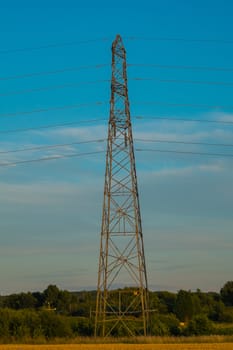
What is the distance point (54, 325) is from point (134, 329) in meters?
8.36

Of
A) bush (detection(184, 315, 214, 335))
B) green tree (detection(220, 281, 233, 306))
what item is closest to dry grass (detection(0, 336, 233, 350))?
bush (detection(184, 315, 214, 335))

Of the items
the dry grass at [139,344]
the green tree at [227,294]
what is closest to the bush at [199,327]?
the dry grass at [139,344]

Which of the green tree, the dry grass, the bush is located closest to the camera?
the dry grass

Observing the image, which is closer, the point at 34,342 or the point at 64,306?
the point at 34,342

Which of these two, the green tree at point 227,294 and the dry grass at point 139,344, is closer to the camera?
the dry grass at point 139,344

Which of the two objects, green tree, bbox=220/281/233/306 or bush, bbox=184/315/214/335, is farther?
green tree, bbox=220/281/233/306

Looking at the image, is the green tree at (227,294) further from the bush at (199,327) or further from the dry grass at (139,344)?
the dry grass at (139,344)

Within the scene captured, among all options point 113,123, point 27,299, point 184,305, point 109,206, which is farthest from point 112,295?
point 27,299

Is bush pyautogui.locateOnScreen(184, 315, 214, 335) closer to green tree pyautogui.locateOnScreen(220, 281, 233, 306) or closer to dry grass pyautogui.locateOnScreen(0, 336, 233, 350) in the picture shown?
dry grass pyautogui.locateOnScreen(0, 336, 233, 350)

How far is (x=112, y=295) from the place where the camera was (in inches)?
1902

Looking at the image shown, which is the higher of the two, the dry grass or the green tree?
the green tree

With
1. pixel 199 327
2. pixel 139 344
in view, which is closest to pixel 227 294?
pixel 199 327

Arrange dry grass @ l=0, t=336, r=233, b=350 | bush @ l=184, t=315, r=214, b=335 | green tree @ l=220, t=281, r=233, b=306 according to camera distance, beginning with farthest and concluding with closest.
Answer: green tree @ l=220, t=281, r=233, b=306 → bush @ l=184, t=315, r=214, b=335 → dry grass @ l=0, t=336, r=233, b=350

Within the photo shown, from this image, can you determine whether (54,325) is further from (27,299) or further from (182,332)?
(27,299)
